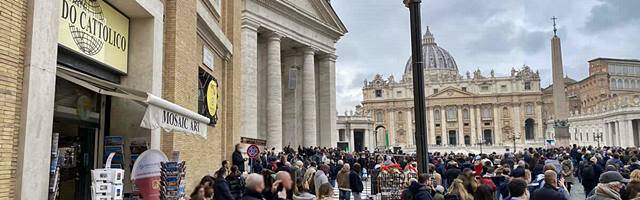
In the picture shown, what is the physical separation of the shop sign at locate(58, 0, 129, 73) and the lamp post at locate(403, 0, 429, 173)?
15.9ft

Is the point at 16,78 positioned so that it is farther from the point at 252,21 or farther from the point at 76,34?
the point at 252,21

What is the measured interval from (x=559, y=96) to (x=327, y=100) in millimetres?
20539

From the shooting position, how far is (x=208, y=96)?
13562 millimetres

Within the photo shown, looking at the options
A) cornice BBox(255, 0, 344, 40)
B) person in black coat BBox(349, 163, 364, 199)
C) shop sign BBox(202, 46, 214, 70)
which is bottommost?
person in black coat BBox(349, 163, 364, 199)

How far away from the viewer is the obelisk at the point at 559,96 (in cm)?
4438

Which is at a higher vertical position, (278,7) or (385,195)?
(278,7)

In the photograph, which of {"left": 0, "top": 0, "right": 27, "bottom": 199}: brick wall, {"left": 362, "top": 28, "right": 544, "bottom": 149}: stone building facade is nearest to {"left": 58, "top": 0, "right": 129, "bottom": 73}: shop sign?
{"left": 0, "top": 0, "right": 27, "bottom": 199}: brick wall

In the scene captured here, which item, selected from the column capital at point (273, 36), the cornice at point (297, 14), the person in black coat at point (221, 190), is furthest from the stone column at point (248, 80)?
the person in black coat at point (221, 190)

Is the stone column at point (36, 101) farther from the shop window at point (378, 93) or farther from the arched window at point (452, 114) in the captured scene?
the shop window at point (378, 93)

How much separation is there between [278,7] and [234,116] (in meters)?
18.4

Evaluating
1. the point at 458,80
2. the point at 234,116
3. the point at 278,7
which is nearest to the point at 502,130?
the point at 458,80

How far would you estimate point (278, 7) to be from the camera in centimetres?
3334

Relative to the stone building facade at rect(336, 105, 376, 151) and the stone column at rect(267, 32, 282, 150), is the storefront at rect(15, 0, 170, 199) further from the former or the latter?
the stone building facade at rect(336, 105, 376, 151)

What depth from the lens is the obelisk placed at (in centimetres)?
4438
